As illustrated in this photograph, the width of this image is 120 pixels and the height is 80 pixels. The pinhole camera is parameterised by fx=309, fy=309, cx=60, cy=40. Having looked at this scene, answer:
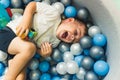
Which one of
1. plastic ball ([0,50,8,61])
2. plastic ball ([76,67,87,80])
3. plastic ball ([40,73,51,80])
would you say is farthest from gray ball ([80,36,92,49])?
plastic ball ([0,50,8,61])

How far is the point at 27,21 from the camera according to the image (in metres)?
1.33

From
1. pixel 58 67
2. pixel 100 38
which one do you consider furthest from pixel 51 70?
pixel 100 38

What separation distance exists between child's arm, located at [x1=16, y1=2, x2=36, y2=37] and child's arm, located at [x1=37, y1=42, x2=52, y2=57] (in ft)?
0.39

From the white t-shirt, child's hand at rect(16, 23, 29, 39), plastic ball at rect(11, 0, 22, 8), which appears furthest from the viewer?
plastic ball at rect(11, 0, 22, 8)

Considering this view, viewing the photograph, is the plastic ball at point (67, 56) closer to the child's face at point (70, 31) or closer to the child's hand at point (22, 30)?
the child's face at point (70, 31)

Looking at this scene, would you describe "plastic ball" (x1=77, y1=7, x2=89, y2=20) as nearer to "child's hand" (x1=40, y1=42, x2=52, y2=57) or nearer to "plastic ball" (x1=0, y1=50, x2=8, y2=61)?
"child's hand" (x1=40, y1=42, x2=52, y2=57)

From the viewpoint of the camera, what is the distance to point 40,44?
4.61 ft

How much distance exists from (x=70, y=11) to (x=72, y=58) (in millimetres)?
227

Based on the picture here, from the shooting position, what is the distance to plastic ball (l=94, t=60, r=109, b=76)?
1294mm

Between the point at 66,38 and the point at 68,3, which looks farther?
the point at 68,3

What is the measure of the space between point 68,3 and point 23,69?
0.39 metres

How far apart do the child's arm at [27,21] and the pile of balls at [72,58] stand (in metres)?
0.12

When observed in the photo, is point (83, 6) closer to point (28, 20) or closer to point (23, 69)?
point (28, 20)

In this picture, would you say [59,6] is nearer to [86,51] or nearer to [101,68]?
[86,51]
